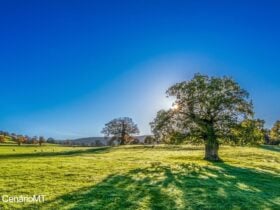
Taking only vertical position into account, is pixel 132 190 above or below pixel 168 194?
above

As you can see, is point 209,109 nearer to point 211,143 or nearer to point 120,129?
point 211,143

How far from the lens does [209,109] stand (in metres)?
41.0

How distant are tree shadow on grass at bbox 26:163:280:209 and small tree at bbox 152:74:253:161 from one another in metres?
18.1

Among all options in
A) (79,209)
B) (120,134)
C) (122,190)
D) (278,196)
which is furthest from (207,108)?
(120,134)

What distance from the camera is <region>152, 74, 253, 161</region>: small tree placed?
40.9 m

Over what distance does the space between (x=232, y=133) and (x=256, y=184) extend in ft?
58.9

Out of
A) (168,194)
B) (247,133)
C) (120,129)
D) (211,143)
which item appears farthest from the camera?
(120,129)

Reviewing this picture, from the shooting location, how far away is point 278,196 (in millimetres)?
19156

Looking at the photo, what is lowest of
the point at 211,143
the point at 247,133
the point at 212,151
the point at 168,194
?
the point at 168,194

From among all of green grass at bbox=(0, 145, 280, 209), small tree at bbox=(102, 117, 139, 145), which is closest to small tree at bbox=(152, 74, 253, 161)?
green grass at bbox=(0, 145, 280, 209)

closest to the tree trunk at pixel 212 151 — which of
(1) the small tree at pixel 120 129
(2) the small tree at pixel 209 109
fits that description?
(2) the small tree at pixel 209 109

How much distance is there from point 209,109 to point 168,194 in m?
26.0

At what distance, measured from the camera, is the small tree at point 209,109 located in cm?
4091

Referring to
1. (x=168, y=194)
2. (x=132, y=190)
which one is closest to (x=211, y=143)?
(x=168, y=194)
